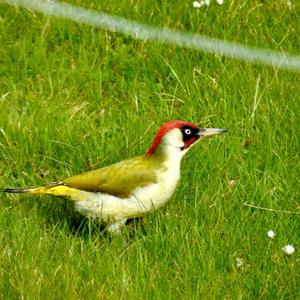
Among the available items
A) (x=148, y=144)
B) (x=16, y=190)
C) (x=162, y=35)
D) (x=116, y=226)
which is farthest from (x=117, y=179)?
(x=162, y=35)

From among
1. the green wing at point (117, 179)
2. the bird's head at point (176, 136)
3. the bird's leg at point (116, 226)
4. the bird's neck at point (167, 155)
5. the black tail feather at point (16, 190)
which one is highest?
the bird's head at point (176, 136)

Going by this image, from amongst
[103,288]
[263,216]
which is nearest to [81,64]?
[263,216]

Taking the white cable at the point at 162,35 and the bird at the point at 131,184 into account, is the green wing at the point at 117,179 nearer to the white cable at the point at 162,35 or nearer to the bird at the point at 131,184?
the bird at the point at 131,184

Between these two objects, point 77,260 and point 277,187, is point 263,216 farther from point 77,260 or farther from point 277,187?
point 77,260

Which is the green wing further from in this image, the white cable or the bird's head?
the white cable

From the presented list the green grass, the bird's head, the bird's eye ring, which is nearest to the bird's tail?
the green grass

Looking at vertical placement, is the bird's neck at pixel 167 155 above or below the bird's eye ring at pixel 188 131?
below

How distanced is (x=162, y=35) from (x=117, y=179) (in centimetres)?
158

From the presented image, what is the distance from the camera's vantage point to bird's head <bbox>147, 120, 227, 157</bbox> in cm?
532

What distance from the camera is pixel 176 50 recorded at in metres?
6.52

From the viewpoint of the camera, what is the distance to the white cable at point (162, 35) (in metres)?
6.38

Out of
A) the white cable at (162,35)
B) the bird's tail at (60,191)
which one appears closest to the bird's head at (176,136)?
the bird's tail at (60,191)

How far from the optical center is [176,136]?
5332 millimetres

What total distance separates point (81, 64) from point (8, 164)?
94 cm
